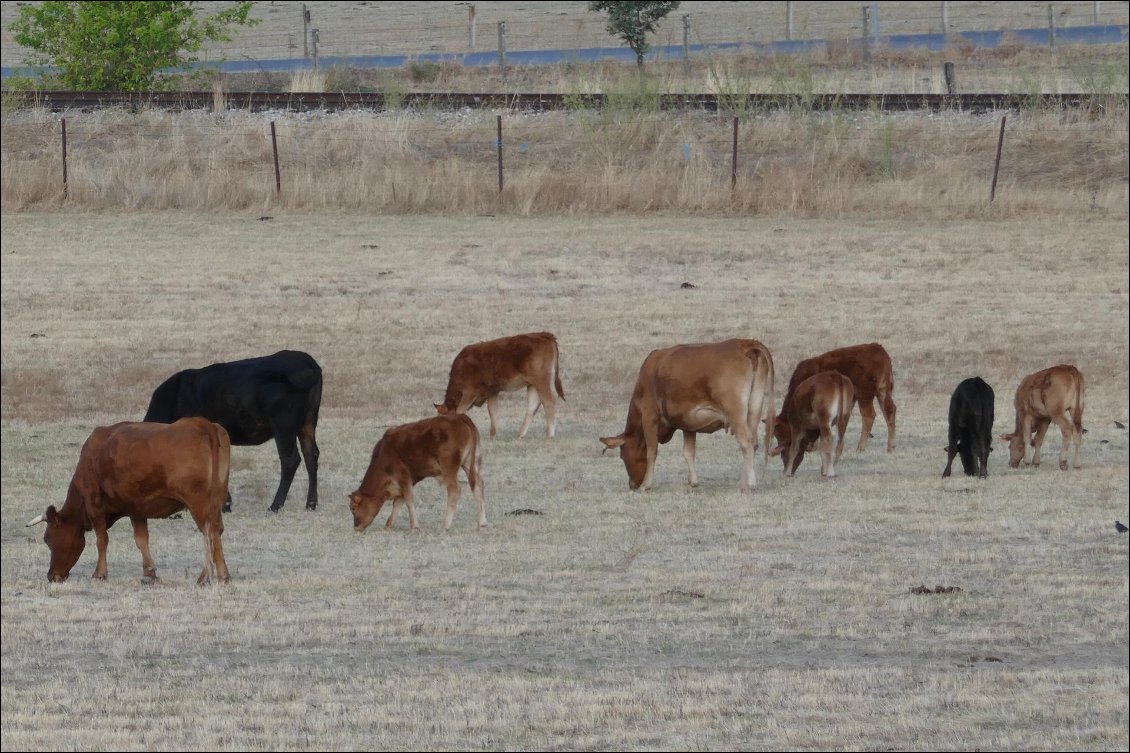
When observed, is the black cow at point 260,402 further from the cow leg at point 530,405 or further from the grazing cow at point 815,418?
the grazing cow at point 815,418

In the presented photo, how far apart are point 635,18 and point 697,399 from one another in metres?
39.6

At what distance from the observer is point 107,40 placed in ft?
143

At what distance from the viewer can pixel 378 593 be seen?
37.8ft

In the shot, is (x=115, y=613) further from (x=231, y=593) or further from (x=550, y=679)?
(x=550, y=679)

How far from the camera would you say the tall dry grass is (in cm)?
3550

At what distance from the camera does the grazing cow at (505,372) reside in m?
19.2

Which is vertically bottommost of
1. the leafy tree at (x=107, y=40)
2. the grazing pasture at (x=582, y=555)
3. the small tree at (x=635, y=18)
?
the grazing pasture at (x=582, y=555)

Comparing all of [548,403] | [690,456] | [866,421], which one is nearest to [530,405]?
[548,403]

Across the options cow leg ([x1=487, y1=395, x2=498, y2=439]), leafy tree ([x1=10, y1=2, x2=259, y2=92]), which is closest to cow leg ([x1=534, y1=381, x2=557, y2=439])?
cow leg ([x1=487, y1=395, x2=498, y2=439])

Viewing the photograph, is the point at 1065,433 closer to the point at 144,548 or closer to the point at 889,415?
the point at 889,415

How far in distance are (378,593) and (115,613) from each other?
1.58 m

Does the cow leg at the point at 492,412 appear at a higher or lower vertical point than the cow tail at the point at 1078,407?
lower

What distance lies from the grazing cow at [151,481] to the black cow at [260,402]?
295 cm

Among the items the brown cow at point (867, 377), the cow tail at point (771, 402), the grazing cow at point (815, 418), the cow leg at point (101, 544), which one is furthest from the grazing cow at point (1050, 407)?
the cow leg at point (101, 544)
